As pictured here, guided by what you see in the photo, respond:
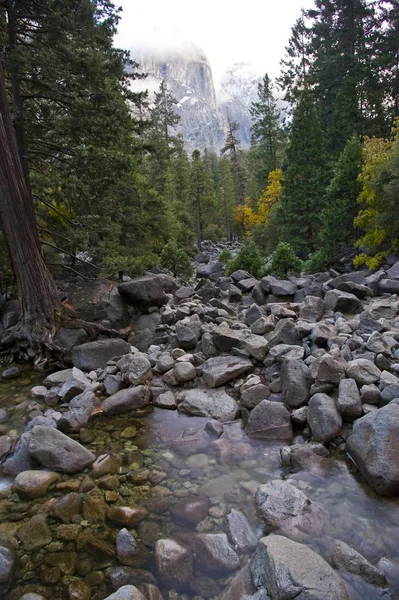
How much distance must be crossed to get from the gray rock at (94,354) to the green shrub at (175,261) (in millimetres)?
10487

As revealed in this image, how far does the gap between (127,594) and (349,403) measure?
3.44 metres

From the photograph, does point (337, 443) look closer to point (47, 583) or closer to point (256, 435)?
point (256, 435)

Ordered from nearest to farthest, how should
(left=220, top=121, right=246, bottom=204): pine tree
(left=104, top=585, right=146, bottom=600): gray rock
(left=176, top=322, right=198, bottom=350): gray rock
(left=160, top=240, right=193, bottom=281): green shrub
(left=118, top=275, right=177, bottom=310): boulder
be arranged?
(left=104, top=585, right=146, bottom=600): gray rock → (left=176, top=322, right=198, bottom=350): gray rock → (left=118, top=275, right=177, bottom=310): boulder → (left=160, top=240, right=193, bottom=281): green shrub → (left=220, top=121, right=246, bottom=204): pine tree

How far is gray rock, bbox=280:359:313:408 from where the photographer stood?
5.55 meters

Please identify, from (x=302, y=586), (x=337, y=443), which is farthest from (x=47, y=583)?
(x=337, y=443)

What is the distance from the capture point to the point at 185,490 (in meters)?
4.24

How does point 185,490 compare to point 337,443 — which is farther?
point 337,443

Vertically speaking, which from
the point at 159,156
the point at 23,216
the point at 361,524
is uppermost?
the point at 159,156

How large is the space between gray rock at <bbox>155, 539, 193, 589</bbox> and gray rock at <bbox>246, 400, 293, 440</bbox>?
2.12 meters

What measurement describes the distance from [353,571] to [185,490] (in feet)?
6.11

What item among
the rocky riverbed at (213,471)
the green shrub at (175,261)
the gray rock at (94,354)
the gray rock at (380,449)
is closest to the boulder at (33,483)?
the rocky riverbed at (213,471)

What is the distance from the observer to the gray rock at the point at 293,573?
8.77ft

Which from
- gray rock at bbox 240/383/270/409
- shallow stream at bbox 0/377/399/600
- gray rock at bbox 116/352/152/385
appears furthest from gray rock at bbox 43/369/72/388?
gray rock at bbox 240/383/270/409

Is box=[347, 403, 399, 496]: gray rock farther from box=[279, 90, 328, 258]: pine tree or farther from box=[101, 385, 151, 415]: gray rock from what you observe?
A: box=[279, 90, 328, 258]: pine tree
